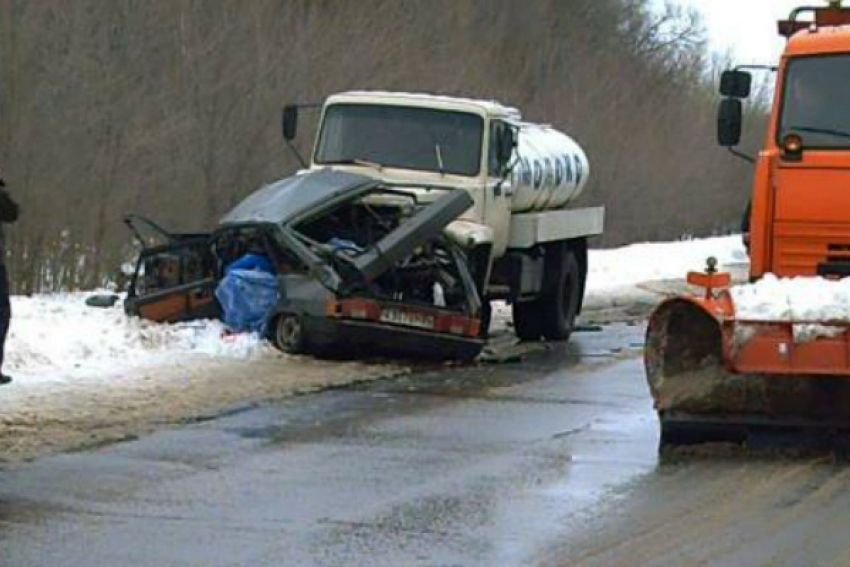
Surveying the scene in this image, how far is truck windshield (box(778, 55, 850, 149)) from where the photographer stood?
471 inches

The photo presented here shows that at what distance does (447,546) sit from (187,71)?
21.0 meters

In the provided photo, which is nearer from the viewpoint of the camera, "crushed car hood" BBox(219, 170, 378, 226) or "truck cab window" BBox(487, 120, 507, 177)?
"crushed car hood" BBox(219, 170, 378, 226)

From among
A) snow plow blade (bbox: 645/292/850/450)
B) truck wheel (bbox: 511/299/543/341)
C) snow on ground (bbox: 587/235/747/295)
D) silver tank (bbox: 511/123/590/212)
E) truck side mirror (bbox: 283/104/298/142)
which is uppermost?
truck side mirror (bbox: 283/104/298/142)

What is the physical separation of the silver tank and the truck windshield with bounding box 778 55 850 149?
21.0 ft

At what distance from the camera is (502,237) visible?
1820cm

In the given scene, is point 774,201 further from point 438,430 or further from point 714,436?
Answer: point 438,430

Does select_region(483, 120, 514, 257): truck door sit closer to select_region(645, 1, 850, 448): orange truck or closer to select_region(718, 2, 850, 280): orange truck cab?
select_region(645, 1, 850, 448): orange truck

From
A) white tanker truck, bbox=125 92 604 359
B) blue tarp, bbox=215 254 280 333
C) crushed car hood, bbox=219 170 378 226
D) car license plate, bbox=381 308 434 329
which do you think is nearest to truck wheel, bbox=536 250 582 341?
white tanker truck, bbox=125 92 604 359

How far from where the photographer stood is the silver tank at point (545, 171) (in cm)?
1892

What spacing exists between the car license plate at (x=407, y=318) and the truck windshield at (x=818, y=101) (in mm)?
4599

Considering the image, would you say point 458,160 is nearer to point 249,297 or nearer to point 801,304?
point 249,297

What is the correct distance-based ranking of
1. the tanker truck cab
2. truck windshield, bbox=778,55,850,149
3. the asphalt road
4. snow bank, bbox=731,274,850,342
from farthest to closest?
the tanker truck cab
truck windshield, bbox=778,55,850,149
snow bank, bbox=731,274,850,342
the asphalt road

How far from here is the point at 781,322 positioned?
33.6ft

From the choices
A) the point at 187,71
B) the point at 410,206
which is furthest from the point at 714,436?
the point at 187,71
